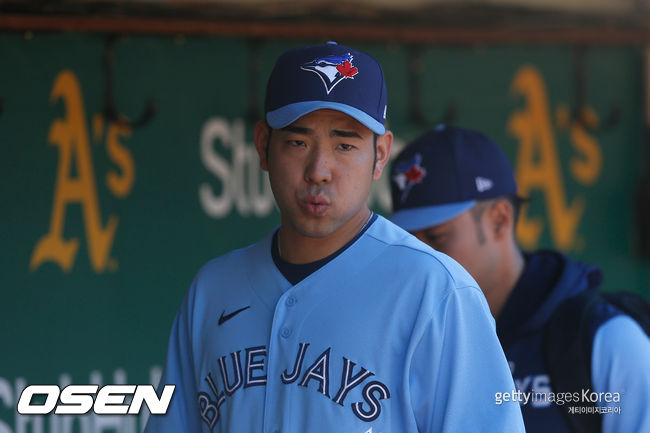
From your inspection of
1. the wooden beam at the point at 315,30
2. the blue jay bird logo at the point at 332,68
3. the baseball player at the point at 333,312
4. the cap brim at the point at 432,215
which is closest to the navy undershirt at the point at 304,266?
the baseball player at the point at 333,312

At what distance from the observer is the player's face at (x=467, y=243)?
2.00 metres

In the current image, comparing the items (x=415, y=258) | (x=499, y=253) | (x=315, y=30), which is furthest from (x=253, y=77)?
(x=415, y=258)

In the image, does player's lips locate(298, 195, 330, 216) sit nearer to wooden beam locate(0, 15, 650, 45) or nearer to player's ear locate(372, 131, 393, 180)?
player's ear locate(372, 131, 393, 180)

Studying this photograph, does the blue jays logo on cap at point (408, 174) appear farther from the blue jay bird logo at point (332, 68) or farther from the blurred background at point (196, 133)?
the blurred background at point (196, 133)

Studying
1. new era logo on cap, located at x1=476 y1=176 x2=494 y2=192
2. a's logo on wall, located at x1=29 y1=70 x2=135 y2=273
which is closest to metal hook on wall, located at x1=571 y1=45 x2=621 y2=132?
new era logo on cap, located at x1=476 y1=176 x2=494 y2=192

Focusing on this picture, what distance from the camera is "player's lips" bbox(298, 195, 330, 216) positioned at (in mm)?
1429

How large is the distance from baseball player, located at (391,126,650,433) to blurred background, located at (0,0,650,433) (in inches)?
48.4

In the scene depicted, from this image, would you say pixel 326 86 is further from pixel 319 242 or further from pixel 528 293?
pixel 528 293

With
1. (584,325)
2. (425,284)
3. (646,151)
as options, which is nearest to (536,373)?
(584,325)

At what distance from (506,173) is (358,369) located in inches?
35.6

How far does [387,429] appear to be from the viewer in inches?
52.2

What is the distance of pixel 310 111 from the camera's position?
1.43 m

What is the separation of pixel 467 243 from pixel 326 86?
0.71 meters

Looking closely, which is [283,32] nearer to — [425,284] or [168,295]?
[168,295]
